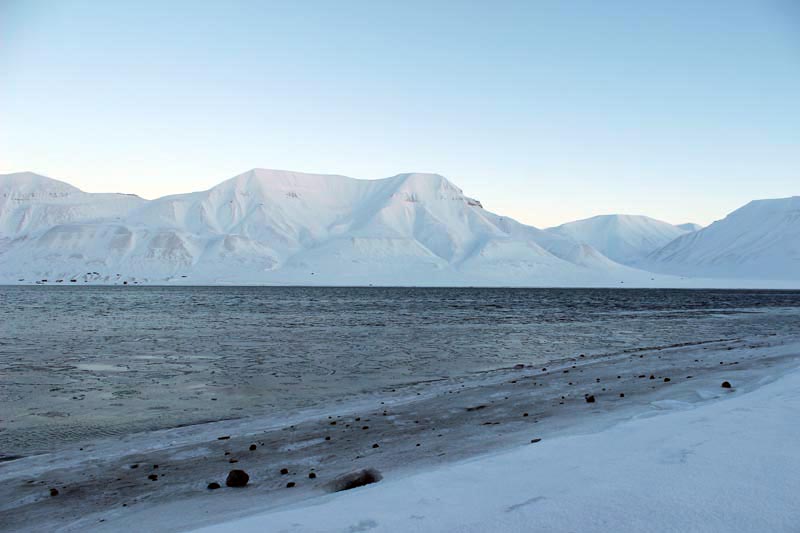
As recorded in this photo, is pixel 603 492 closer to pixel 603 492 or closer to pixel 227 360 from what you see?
pixel 603 492

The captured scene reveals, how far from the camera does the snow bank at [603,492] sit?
16.1 ft

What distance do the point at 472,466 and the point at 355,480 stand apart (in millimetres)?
1743

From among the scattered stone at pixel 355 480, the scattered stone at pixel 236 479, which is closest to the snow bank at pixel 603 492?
the scattered stone at pixel 355 480

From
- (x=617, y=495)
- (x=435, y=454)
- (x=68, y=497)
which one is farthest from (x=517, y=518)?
(x=68, y=497)

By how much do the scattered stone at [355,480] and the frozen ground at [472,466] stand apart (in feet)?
2.14

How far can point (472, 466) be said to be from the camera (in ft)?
24.3

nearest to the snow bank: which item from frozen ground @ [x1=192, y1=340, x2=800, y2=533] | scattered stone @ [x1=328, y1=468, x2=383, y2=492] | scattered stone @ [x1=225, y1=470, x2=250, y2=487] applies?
frozen ground @ [x1=192, y1=340, x2=800, y2=533]

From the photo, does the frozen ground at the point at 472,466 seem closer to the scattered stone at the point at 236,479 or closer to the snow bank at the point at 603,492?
the snow bank at the point at 603,492

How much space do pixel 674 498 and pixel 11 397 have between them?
18.8 metres

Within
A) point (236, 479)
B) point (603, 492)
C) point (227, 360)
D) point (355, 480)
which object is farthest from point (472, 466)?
point (227, 360)

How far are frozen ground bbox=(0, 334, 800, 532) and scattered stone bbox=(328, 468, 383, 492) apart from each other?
2.14 ft

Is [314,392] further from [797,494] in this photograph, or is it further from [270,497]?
[797,494]

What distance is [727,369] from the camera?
19203mm

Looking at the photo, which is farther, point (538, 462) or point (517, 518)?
point (538, 462)
